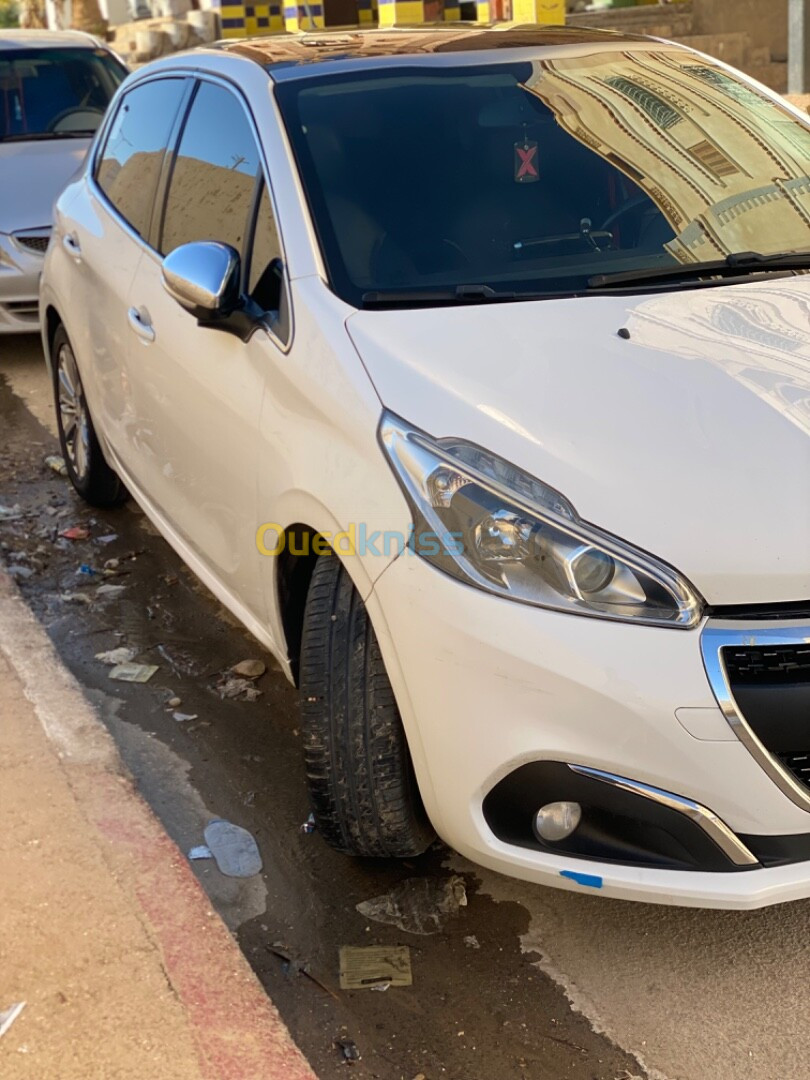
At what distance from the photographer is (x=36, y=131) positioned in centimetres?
836

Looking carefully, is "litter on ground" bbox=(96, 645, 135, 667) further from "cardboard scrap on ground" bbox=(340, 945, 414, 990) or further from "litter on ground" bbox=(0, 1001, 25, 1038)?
"litter on ground" bbox=(0, 1001, 25, 1038)

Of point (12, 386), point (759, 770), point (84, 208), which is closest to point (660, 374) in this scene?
point (759, 770)

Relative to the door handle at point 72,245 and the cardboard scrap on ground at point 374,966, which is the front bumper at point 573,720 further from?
the door handle at point 72,245

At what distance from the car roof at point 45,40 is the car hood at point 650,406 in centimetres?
671

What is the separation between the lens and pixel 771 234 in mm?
3420

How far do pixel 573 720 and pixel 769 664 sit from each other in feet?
1.15

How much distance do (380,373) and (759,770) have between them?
1.07 m

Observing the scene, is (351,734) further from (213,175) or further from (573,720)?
(213,175)

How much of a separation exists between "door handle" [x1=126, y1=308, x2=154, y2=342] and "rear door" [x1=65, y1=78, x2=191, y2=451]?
7 centimetres

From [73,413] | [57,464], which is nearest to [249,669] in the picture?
[73,413]

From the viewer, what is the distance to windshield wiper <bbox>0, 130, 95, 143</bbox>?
323 inches

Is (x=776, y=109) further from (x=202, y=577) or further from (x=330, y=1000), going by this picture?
(x=330, y=1000)

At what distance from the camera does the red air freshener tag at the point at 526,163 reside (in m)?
3.43

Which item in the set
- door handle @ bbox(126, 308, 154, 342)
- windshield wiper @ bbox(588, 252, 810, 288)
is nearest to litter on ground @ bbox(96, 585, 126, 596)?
door handle @ bbox(126, 308, 154, 342)
